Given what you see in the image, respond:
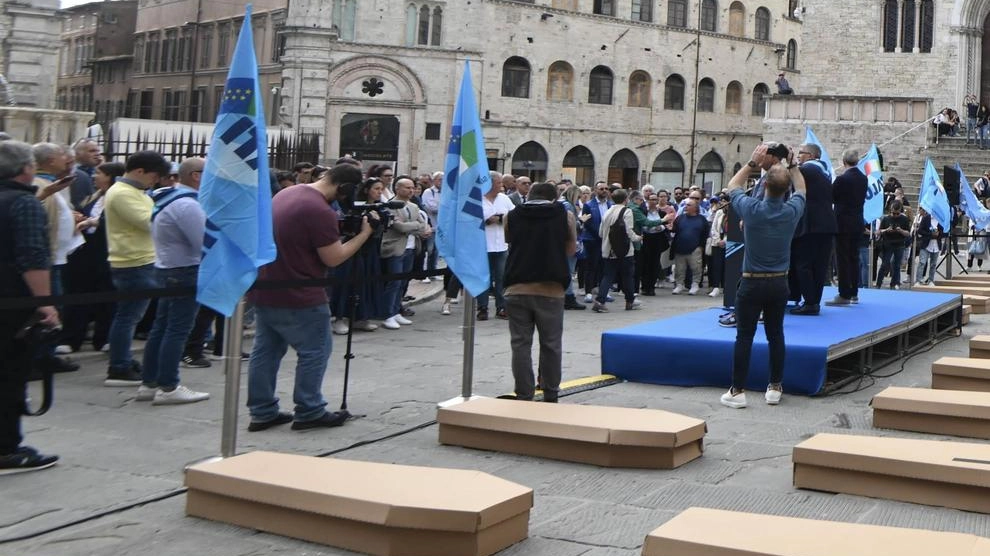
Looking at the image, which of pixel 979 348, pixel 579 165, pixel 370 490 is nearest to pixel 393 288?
pixel 979 348

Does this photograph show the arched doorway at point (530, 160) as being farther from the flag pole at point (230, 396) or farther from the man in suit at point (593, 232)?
the flag pole at point (230, 396)

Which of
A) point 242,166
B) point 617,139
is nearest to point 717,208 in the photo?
point 242,166

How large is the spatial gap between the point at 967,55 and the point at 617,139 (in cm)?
1512

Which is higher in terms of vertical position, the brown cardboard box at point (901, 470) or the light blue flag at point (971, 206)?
the light blue flag at point (971, 206)

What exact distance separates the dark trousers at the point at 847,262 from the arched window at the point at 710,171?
40585mm

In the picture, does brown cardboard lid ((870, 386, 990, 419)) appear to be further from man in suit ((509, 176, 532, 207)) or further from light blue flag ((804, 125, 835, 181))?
man in suit ((509, 176, 532, 207))

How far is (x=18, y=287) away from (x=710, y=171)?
48930 millimetres

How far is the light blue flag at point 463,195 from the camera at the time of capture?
8969 millimetres

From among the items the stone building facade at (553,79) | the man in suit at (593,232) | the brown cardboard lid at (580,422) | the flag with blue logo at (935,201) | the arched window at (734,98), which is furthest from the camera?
the arched window at (734,98)

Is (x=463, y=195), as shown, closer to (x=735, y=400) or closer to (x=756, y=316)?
(x=756, y=316)

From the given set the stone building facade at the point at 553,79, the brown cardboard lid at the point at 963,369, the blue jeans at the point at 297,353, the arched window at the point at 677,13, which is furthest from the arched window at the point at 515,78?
the blue jeans at the point at 297,353

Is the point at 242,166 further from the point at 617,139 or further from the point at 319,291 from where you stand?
the point at 617,139

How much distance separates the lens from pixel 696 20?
172 feet

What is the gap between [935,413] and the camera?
8.37 meters
